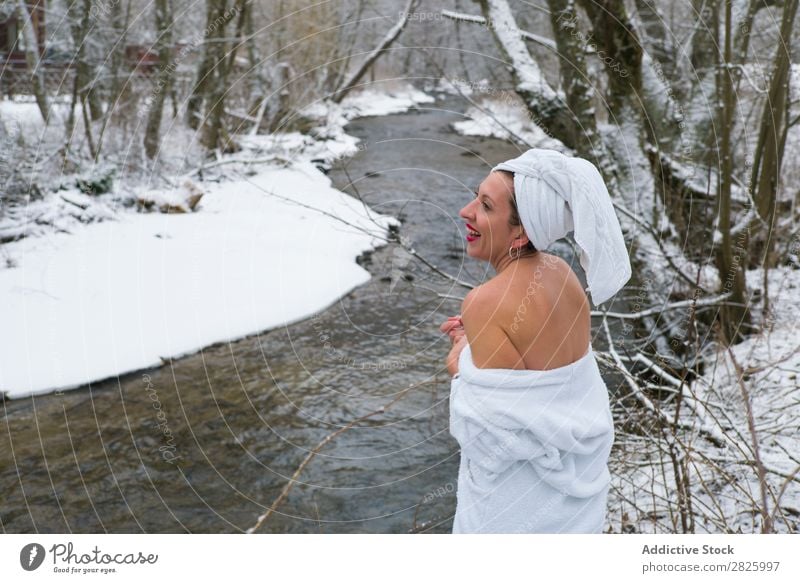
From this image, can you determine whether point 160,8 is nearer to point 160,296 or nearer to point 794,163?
point 160,296

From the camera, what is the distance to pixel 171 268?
499 centimetres

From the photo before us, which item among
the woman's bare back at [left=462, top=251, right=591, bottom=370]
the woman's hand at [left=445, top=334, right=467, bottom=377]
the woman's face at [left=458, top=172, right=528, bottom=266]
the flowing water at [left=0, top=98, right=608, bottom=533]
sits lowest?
the flowing water at [left=0, top=98, right=608, bottom=533]

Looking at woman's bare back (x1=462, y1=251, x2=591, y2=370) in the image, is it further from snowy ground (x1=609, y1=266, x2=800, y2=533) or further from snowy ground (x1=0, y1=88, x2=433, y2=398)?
snowy ground (x1=0, y1=88, x2=433, y2=398)

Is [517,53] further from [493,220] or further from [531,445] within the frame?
[531,445]

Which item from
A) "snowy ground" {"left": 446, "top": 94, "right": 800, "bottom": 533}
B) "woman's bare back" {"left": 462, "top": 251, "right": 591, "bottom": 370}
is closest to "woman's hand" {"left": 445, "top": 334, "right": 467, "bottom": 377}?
"woman's bare back" {"left": 462, "top": 251, "right": 591, "bottom": 370}

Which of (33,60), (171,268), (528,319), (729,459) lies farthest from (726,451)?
(33,60)

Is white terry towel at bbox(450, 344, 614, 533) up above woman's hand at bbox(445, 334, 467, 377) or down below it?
below

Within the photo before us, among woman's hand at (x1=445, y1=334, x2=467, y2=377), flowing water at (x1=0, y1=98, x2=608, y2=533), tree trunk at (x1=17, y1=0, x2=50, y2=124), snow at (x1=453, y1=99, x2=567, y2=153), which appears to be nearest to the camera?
woman's hand at (x1=445, y1=334, x2=467, y2=377)

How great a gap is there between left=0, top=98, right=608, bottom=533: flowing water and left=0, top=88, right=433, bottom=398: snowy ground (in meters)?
0.17

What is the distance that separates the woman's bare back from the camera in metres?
1.28

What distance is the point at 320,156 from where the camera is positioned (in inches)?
209

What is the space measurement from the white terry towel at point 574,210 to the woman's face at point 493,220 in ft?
0.10

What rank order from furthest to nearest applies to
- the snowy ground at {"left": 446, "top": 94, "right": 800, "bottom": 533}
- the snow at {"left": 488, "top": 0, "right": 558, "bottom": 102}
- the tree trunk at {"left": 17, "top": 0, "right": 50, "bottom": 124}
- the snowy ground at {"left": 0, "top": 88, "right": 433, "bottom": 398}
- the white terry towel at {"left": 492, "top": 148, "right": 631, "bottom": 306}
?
the tree trunk at {"left": 17, "top": 0, "right": 50, "bottom": 124} < the snowy ground at {"left": 0, "top": 88, "right": 433, "bottom": 398} < the snow at {"left": 488, "top": 0, "right": 558, "bottom": 102} < the snowy ground at {"left": 446, "top": 94, "right": 800, "bottom": 533} < the white terry towel at {"left": 492, "top": 148, "right": 631, "bottom": 306}

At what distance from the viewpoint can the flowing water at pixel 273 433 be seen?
2.97m
